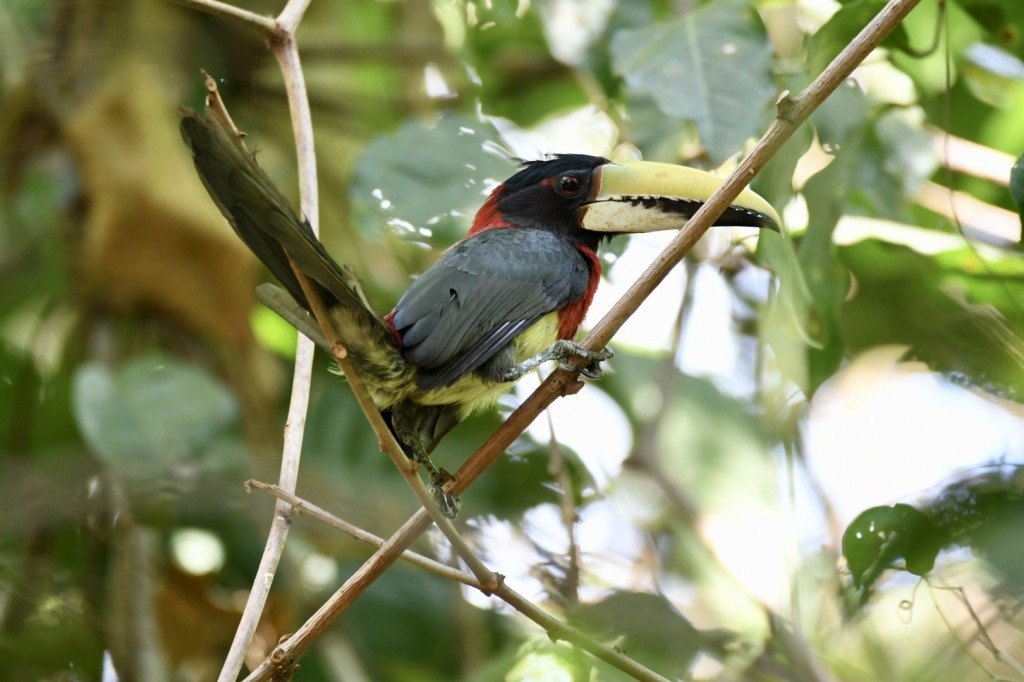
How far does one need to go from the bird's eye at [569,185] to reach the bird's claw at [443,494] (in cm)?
105

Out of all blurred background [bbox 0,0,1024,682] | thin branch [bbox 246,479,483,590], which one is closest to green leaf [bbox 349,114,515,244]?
blurred background [bbox 0,0,1024,682]

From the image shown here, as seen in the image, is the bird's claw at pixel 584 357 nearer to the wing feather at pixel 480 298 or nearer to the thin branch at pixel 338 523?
the wing feather at pixel 480 298

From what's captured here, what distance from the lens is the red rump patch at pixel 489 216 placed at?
11.8ft

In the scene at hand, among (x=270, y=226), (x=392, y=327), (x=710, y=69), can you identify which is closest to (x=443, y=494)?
A: (x=392, y=327)

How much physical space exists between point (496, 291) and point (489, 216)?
699 mm

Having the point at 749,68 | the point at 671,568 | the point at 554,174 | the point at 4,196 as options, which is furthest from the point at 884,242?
the point at 4,196

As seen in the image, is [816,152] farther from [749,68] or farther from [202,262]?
[202,262]

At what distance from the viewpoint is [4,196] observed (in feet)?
15.5

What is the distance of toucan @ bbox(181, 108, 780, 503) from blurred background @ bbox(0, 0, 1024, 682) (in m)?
0.18

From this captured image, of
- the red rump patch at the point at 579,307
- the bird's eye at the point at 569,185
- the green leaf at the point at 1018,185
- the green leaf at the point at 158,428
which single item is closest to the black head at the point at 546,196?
the bird's eye at the point at 569,185

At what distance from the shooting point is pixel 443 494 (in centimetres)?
285

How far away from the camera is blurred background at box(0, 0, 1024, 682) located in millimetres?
3000

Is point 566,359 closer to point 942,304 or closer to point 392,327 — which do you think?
point 392,327

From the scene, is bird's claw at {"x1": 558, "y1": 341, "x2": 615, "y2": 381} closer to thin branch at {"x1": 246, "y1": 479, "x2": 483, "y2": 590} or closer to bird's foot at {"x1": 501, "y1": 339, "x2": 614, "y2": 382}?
bird's foot at {"x1": 501, "y1": 339, "x2": 614, "y2": 382}
